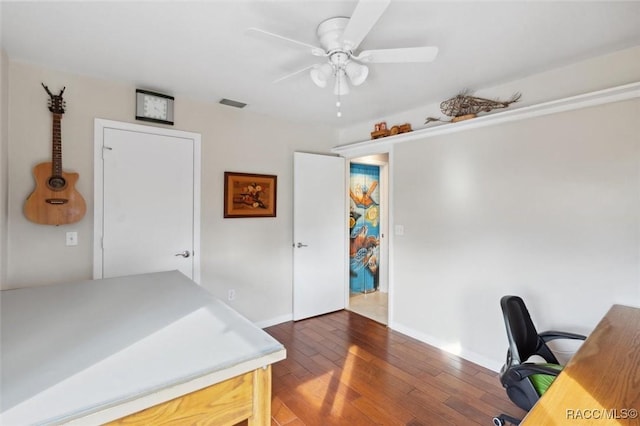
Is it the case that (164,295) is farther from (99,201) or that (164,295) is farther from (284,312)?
(284,312)

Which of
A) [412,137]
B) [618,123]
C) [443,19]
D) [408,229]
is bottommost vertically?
[408,229]

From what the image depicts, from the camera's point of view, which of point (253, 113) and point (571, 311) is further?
point (253, 113)

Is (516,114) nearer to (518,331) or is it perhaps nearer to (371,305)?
(518,331)

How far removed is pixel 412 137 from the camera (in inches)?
124

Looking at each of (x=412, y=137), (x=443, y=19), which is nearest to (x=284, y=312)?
(x=412, y=137)

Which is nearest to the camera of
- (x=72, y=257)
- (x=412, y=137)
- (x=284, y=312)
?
(x=72, y=257)

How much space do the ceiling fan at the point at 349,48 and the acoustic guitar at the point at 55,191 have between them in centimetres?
186

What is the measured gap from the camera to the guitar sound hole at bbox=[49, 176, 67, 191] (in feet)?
7.37

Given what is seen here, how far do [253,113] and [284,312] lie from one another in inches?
91.7

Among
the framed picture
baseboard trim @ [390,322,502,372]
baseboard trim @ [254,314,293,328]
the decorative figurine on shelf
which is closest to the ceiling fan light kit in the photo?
the decorative figurine on shelf

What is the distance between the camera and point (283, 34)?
1809 mm

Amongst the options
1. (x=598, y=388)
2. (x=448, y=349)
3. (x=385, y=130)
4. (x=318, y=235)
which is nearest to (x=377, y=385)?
(x=448, y=349)

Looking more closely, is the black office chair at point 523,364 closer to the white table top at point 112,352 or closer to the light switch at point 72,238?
the white table top at point 112,352

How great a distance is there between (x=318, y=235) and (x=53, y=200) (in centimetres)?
254
